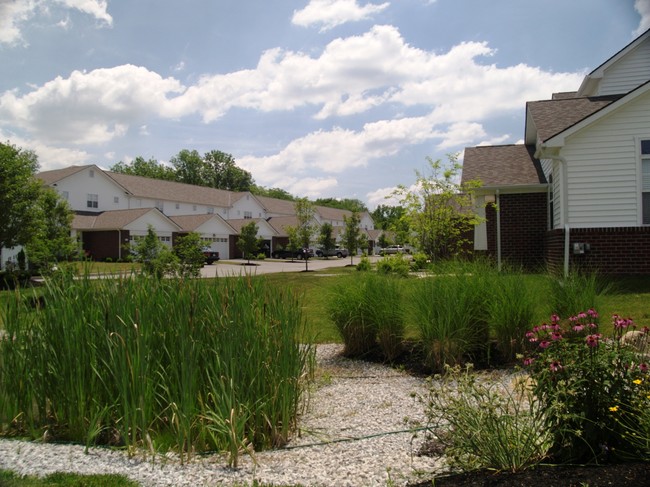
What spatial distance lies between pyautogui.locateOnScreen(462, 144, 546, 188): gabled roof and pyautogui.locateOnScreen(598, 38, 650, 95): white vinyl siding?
308 cm

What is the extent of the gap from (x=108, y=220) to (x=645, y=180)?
39.8 m

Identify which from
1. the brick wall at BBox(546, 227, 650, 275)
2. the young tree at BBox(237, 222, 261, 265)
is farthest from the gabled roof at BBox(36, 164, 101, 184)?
the brick wall at BBox(546, 227, 650, 275)

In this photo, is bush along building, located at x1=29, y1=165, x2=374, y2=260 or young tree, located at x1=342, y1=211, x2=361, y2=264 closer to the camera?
young tree, located at x1=342, y1=211, x2=361, y2=264

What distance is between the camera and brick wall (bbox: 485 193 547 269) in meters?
14.4

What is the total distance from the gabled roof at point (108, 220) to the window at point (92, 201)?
2093 mm

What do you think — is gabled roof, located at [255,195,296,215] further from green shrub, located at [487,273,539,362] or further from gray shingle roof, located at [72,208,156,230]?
green shrub, located at [487,273,539,362]

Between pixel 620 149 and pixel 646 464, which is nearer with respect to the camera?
pixel 646 464

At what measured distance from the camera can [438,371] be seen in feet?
18.5

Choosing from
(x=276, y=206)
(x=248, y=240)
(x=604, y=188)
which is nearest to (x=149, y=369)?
(x=604, y=188)

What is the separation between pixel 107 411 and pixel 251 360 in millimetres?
1232

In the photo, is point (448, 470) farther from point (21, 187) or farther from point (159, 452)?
point (21, 187)

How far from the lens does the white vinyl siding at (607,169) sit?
11164mm

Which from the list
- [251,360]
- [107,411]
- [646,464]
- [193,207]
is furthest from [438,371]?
[193,207]

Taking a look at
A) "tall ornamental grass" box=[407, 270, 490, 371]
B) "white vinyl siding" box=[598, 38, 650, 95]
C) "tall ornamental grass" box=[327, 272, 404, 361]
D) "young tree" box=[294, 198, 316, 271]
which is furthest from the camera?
"young tree" box=[294, 198, 316, 271]
